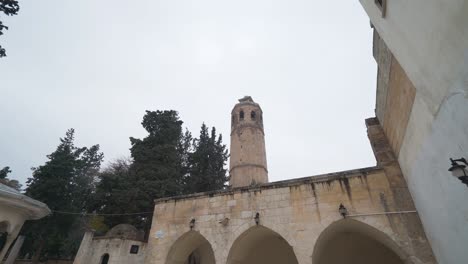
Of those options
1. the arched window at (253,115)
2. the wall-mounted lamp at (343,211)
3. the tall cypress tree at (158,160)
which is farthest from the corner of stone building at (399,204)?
the arched window at (253,115)

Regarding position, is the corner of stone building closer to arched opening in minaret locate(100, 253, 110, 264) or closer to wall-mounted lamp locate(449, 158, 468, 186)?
wall-mounted lamp locate(449, 158, 468, 186)

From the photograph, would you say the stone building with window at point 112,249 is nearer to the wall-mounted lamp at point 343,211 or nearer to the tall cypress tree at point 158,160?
the tall cypress tree at point 158,160

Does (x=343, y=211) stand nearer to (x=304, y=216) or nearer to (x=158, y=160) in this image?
(x=304, y=216)

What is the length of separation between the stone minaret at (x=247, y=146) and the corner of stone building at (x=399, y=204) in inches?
467

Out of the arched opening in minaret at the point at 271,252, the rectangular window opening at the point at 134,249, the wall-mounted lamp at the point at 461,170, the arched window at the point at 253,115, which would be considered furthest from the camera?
the arched window at the point at 253,115

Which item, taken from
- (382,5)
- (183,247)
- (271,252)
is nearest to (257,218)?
(183,247)

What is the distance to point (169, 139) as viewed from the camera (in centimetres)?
1642

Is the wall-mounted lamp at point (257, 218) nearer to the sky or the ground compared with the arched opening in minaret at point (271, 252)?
nearer to the sky

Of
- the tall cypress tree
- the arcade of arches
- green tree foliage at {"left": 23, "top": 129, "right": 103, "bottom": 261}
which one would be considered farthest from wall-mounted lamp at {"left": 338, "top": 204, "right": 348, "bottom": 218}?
green tree foliage at {"left": 23, "top": 129, "right": 103, "bottom": 261}

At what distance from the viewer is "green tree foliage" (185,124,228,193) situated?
1505 cm

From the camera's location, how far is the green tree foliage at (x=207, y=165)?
49.4 feet

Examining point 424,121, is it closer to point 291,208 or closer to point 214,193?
point 291,208

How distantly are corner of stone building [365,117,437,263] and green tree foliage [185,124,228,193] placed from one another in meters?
10.8

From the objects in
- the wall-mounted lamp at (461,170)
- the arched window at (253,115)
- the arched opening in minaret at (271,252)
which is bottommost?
the arched opening in minaret at (271,252)
